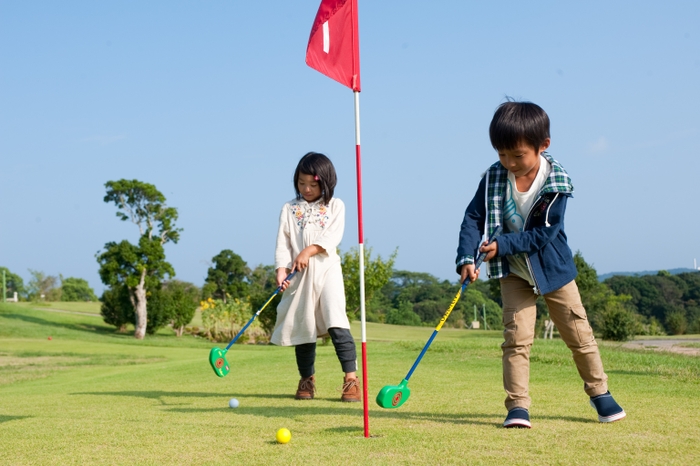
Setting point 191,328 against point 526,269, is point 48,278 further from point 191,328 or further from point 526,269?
point 526,269

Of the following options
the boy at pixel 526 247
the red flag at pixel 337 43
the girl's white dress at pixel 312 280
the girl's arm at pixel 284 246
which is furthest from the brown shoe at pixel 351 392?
the red flag at pixel 337 43

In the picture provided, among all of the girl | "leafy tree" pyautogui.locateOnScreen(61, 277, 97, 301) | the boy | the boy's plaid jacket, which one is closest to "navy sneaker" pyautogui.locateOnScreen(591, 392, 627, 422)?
the boy

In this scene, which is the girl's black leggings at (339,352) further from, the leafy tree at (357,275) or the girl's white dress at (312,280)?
the leafy tree at (357,275)

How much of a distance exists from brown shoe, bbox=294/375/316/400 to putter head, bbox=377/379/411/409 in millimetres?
1815

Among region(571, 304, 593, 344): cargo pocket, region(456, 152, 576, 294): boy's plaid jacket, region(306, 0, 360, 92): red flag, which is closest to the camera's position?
region(456, 152, 576, 294): boy's plaid jacket

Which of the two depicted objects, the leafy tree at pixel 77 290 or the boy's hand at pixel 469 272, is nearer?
the boy's hand at pixel 469 272

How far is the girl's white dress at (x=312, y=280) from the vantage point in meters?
5.07

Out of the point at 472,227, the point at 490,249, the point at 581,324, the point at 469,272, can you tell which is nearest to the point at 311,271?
the point at 472,227

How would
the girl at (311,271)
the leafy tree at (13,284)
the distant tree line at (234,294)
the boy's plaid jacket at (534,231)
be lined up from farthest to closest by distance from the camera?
1. the leafy tree at (13,284)
2. the distant tree line at (234,294)
3. the girl at (311,271)
4. the boy's plaid jacket at (534,231)

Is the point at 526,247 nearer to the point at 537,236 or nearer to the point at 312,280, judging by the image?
the point at 537,236

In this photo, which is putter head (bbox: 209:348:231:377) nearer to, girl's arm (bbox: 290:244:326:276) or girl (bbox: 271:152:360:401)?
girl (bbox: 271:152:360:401)

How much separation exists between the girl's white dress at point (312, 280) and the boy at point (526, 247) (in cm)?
155

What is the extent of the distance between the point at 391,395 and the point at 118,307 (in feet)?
103

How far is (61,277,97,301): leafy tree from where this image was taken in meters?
65.8
